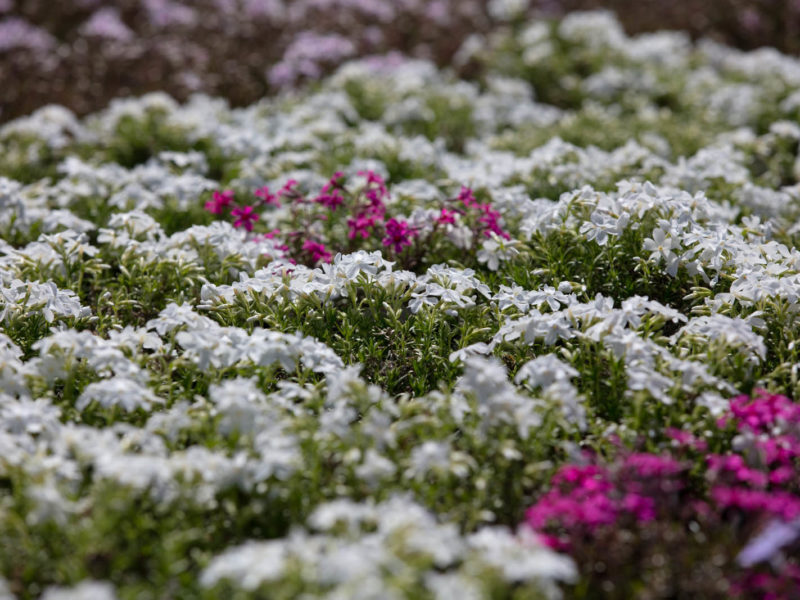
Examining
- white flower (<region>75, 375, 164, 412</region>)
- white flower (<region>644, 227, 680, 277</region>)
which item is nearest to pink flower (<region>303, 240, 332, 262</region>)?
white flower (<region>75, 375, 164, 412</region>)

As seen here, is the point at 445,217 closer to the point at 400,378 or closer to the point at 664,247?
the point at 400,378

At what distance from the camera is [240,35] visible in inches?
328

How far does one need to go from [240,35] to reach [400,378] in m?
6.15

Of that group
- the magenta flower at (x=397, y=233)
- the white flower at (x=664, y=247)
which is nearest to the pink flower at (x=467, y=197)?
the magenta flower at (x=397, y=233)

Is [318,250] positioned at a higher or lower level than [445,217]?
lower

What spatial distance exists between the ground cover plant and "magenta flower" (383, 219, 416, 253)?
0.04ft

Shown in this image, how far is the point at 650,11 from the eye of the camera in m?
9.91

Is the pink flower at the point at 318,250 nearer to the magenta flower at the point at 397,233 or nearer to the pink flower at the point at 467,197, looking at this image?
the magenta flower at the point at 397,233

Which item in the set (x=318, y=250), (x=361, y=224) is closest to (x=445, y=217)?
(x=361, y=224)

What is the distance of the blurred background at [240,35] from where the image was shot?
24.2ft

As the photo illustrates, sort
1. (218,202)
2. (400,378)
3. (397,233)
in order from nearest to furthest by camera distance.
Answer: (400,378) → (397,233) → (218,202)

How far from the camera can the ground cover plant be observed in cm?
236

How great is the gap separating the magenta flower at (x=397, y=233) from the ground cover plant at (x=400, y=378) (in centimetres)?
1

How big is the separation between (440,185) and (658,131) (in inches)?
90.5
